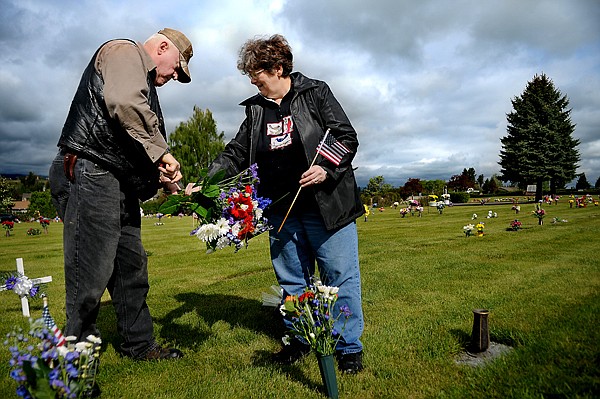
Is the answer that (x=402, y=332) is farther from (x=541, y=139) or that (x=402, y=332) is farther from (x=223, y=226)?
(x=541, y=139)

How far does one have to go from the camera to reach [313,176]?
3.00 m

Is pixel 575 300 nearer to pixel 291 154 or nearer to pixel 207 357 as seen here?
pixel 291 154

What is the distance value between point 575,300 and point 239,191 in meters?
4.59

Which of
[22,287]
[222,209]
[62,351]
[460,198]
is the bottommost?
[22,287]

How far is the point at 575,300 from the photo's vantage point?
16.3 feet

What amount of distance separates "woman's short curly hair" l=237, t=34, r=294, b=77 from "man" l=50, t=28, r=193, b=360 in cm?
56

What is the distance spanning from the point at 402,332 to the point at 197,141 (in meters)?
→ 48.0

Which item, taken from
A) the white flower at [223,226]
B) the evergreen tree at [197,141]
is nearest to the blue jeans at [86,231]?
the white flower at [223,226]

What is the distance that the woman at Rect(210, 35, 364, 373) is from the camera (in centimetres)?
327

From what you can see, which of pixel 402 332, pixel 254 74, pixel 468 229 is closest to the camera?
pixel 254 74

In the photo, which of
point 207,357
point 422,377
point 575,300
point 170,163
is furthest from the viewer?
point 575,300

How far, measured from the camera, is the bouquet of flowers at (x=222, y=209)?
112 inches

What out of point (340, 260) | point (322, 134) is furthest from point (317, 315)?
point (322, 134)

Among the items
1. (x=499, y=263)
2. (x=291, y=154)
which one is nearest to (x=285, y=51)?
(x=291, y=154)
